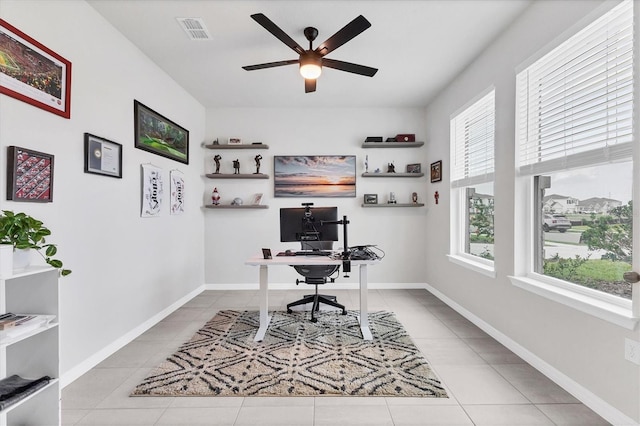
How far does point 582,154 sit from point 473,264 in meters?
1.65

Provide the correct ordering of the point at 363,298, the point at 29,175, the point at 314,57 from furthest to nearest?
1. the point at 363,298
2. the point at 314,57
3. the point at 29,175

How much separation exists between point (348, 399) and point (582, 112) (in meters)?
2.41

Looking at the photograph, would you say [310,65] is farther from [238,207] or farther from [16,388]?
[16,388]

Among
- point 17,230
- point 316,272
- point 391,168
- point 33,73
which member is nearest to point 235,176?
point 316,272

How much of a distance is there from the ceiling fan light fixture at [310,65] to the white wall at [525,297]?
1.67 metres

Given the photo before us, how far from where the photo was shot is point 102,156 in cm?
257

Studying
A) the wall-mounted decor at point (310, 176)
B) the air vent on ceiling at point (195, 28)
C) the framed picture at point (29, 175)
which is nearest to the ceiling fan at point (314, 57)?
the air vent on ceiling at point (195, 28)

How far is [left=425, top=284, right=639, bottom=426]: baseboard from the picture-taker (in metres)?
1.76

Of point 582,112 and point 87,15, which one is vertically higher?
point 87,15

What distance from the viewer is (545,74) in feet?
7.88

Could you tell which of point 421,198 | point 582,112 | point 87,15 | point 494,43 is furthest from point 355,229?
point 87,15

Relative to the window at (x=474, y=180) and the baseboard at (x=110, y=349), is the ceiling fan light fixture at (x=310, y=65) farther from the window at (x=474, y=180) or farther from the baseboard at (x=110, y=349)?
the baseboard at (x=110, y=349)

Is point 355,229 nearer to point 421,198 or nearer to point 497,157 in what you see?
point 421,198

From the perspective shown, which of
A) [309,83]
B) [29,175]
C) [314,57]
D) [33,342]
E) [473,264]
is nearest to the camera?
[33,342]
